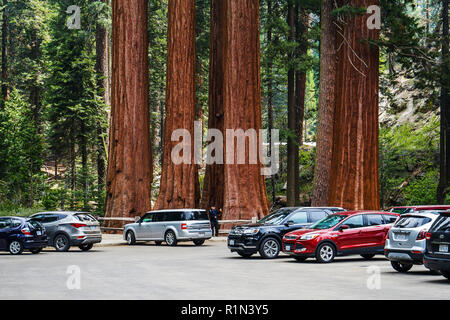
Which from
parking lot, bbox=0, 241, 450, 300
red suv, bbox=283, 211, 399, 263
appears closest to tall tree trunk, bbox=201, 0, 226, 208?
parking lot, bbox=0, 241, 450, 300

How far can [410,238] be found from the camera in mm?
15727

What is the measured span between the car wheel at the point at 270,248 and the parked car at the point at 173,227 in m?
6.76

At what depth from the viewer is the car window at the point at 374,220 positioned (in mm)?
20078

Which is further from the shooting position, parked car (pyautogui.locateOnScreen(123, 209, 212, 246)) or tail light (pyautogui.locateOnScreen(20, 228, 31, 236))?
parked car (pyautogui.locateOnScreen(123, 209, 212, 246))

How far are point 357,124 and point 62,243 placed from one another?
44.5 ft

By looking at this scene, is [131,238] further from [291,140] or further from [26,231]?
[291,140]

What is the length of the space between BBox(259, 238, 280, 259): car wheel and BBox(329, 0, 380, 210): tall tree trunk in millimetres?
7294

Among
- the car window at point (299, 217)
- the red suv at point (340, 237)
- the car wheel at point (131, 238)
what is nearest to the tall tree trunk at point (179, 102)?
the car wheel at point (131, 238)

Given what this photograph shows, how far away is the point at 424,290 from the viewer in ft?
41.5

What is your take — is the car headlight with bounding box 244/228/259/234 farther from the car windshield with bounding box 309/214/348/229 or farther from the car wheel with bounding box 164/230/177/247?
the car wheel with bounding box 164/230/177/247

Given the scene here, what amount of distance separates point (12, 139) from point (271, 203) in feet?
61.4

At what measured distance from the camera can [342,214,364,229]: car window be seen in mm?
19750

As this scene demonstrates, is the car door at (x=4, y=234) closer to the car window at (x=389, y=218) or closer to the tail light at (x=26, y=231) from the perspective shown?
the tail light at (x=26, y=231)
